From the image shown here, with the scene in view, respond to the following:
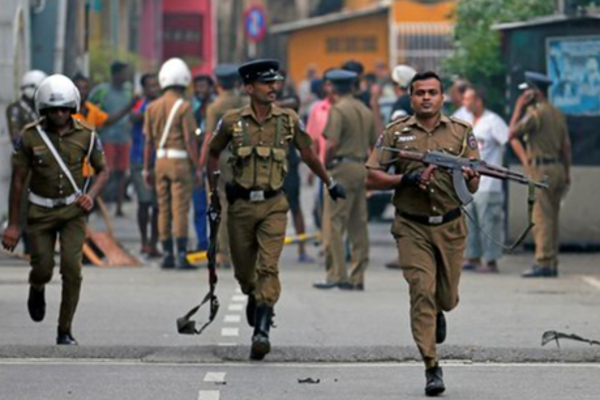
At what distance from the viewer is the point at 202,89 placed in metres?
21.2

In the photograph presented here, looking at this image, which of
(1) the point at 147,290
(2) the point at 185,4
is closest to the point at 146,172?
(1) the point at 147,290

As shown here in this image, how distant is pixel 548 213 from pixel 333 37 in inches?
1331

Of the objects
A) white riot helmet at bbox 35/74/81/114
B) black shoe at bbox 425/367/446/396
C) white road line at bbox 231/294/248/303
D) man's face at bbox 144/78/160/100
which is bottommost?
white road line at bbox 231/294/248/303

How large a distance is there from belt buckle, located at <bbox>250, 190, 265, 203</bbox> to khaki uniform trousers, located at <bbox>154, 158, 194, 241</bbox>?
6521 millimetres

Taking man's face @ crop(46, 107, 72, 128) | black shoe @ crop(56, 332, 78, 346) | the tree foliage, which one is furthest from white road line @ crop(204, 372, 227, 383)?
the tree foliage

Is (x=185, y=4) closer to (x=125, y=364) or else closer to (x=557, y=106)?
(x=557, y=106)

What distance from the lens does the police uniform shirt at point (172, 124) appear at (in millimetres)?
19625

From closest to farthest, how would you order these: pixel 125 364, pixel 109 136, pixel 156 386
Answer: pixel 156 386
pixel 125 364
pixel 109 136

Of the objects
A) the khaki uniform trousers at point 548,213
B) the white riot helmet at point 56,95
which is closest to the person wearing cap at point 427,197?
the white riot helmet at point 56,95

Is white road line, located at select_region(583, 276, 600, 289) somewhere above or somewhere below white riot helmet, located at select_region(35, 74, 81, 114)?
below

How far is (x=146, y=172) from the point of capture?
2008 cm

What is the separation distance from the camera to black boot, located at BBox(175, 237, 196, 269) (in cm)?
1988

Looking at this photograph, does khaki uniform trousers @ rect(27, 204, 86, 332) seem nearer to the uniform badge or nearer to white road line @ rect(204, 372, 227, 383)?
white road line @ rect(204, 372, 227, 383)

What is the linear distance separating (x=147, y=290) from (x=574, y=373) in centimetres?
625
